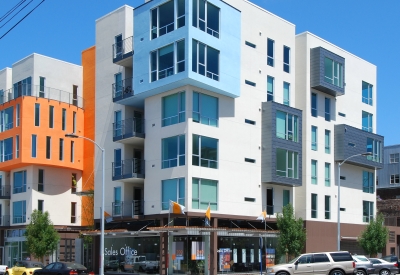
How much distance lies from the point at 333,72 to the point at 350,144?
657 centimetres

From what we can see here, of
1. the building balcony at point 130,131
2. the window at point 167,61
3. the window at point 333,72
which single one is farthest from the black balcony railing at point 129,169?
the window at point 333,72

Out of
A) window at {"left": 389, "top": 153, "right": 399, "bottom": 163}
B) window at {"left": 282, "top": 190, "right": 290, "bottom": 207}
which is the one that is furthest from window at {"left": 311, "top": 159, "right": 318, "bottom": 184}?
window at {"left": 389, "top": 153, "right": 399, "bottom": 163}

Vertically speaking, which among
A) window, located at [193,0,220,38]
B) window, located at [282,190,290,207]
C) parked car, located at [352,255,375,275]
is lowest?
parked car, located at [352,255,375,275]

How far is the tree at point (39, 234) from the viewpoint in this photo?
2016 inches

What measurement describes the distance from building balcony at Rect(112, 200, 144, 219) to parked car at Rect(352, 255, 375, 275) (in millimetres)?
15746

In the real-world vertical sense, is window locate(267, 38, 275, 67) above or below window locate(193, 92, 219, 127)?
above

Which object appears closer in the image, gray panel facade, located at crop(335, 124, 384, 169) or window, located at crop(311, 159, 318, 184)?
window, located at crop(311, 159, 318, 184)

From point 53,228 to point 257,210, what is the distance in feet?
59.3

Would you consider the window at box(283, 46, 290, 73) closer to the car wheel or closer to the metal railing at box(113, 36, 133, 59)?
the metal railing at box(113, 36, 133, 59)

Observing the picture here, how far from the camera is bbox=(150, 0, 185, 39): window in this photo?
42312mm

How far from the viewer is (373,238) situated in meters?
52.6

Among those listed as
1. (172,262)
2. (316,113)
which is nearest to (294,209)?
(316,113)

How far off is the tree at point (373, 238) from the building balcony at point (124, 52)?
24878mm

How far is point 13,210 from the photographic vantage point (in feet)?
185
